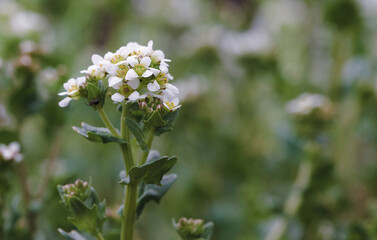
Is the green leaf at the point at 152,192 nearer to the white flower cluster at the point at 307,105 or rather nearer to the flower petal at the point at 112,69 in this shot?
the flower petal at the point at 112,69

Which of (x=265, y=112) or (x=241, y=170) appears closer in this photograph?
(x=241, y=170)

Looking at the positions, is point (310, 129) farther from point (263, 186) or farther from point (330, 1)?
point (330, 1)

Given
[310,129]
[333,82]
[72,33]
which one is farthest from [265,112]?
[72,33]

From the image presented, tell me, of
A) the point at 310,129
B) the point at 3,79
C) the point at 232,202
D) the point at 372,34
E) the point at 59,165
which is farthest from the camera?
the point at 372,34

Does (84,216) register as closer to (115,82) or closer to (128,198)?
(128,198)

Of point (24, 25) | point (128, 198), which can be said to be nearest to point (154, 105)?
point (128, 198)

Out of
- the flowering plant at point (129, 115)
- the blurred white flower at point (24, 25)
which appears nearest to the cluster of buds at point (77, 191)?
the flowering plant at point (129, 115)

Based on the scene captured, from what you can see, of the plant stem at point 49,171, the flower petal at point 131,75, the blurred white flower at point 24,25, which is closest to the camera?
the flower petal at point 131,75
